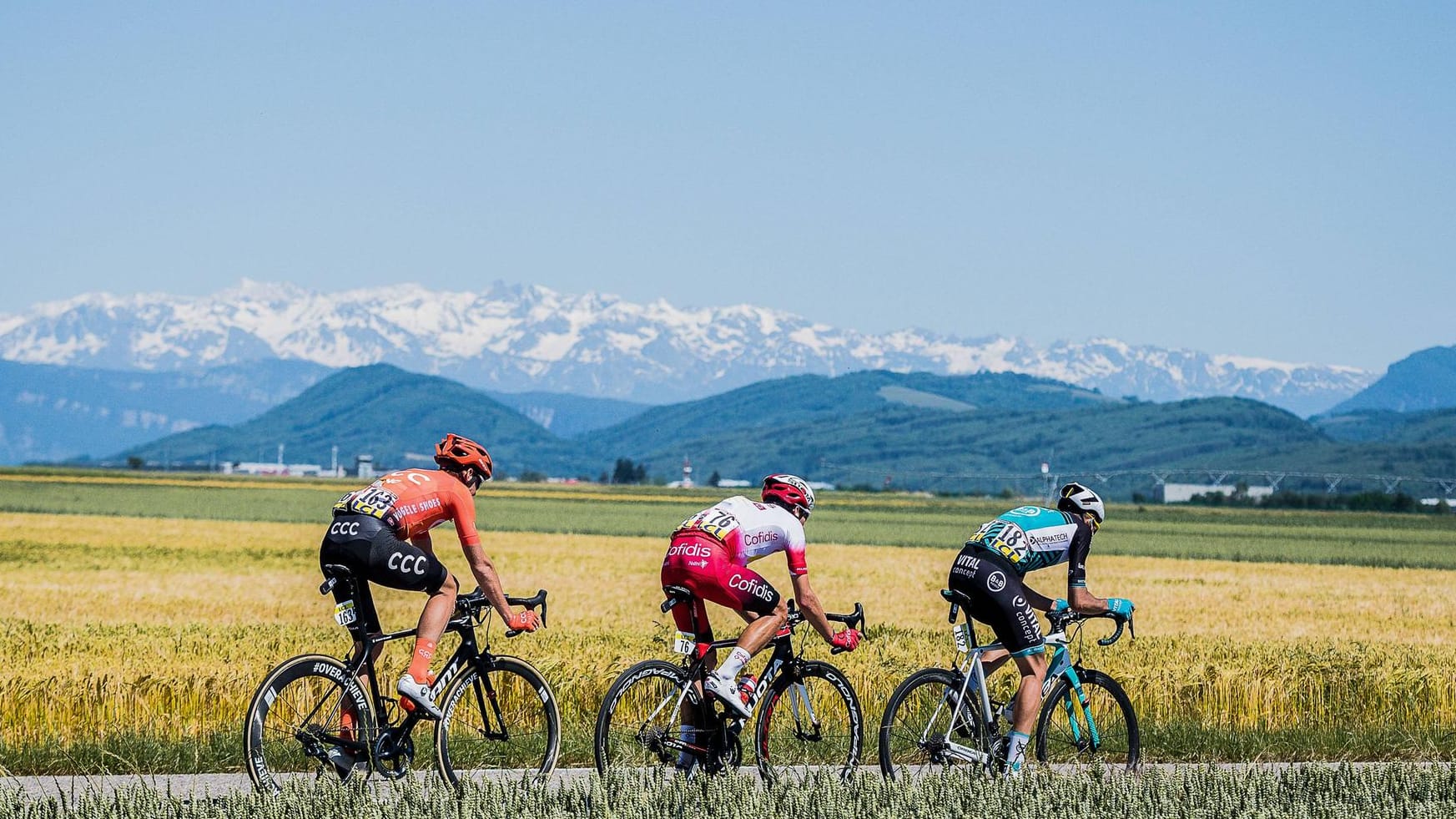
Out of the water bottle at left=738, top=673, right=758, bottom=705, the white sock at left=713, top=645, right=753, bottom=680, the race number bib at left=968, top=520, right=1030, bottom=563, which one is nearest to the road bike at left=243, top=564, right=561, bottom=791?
the white sock at left=713, top=645, right=753, bottom=680

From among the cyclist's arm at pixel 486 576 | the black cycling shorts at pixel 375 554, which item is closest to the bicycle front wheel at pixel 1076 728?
the cyclist's arm at pixel 486 576

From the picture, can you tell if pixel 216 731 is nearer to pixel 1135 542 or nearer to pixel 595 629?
pixel 595 629

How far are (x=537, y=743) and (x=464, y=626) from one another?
→ 1.29 meters

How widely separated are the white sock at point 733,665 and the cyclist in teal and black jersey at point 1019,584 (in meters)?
1.58

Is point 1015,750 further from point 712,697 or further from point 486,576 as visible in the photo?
point 486,576

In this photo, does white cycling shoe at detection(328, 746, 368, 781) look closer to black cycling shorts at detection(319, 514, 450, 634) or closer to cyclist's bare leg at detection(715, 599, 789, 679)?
black cycling shorts at detection(319, 514, 450, 634)

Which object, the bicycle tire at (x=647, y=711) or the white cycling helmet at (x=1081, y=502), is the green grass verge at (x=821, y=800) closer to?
the bicycle tire at (x=647, y=711)

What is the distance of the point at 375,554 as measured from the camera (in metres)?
11.8

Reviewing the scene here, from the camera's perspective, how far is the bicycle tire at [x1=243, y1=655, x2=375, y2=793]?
1148cm

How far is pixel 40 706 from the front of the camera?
633 inches

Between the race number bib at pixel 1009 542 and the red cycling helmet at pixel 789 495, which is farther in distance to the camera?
the red cycling helmet at pixel 789 495

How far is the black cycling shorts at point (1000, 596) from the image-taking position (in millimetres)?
12367

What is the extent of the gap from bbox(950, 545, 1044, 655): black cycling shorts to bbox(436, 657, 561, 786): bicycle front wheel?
3.08m

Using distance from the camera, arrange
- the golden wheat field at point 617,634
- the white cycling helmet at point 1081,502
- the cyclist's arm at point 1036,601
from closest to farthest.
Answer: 1. the cyclist's arm at point 1036,601
2. the white cycling helmet at point 1081,502
3. the golden wheat field at point 617,634
